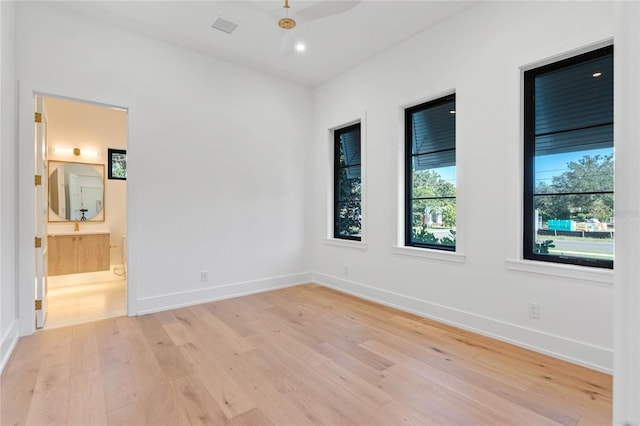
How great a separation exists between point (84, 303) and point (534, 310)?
495 cm

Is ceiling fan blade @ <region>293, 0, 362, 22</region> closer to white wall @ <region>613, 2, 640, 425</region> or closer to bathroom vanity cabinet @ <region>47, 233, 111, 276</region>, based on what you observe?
white wall @ <region>613, 2, 640, 425</region>

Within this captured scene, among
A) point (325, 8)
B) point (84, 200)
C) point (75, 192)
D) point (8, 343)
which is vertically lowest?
point (8, 343)

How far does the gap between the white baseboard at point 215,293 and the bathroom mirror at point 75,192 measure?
2929 mm

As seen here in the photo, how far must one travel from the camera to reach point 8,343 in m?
2.56

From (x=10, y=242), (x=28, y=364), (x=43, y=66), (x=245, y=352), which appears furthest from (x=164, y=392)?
(x=43, y=66)

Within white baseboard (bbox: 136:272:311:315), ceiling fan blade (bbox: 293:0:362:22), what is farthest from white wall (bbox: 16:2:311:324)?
ceiling fan blade (bbox: 293:0:362:22)

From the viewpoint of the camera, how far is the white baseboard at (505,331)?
234 cm

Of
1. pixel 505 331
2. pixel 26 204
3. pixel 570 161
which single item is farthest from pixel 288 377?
pixel 26 204

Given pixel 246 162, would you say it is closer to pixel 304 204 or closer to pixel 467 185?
pixel 304 204

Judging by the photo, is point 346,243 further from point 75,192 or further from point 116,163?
point 75,192

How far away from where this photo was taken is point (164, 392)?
2066 mm

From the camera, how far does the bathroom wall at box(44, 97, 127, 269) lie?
205 inches

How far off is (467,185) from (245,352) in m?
2.54

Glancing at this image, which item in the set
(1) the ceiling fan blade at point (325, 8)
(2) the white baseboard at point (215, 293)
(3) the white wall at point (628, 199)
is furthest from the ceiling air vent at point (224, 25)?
(3) the white wall at point (628, 199)
